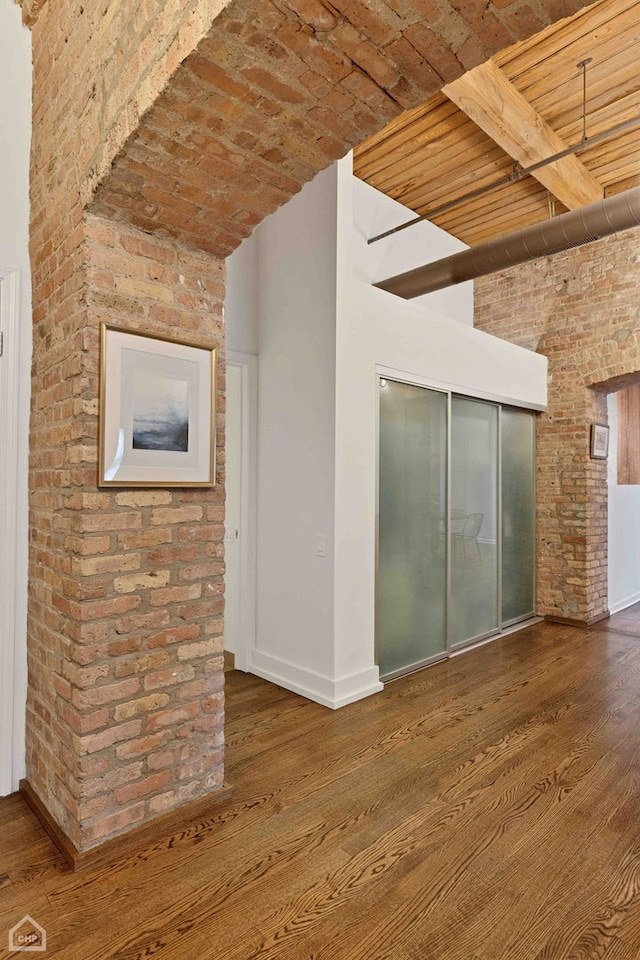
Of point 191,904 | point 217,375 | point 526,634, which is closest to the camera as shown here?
point 191,904

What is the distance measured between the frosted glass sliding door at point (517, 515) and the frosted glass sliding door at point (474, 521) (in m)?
0.22

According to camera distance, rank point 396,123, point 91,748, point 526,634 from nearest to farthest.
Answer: point 91,748
point 396,123
point 526,634

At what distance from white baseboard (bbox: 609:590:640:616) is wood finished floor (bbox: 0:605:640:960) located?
2.88 meters

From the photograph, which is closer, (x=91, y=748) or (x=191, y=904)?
(x=191, y=904)

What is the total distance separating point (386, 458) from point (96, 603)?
219cm

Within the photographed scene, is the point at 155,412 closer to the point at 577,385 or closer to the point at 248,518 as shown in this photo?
the point at 248,518

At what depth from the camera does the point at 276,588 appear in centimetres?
363

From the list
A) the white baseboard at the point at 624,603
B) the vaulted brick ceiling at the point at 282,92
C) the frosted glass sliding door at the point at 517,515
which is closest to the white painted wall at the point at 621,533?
the white baseboard at the point at 624,603

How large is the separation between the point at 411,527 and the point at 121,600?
2306 millimetres

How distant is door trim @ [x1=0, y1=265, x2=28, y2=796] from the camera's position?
228cm

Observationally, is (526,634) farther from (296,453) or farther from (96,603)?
(96,603)

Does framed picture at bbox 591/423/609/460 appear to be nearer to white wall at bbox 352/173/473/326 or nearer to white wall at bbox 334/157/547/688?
white wall at bbox 352/173/473/326

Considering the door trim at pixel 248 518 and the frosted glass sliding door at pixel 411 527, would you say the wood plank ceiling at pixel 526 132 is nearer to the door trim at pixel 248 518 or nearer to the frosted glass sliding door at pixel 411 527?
the frosted glass sliding door at pixel 411 527

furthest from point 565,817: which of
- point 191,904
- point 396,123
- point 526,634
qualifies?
point 396,123
